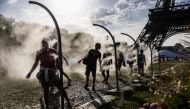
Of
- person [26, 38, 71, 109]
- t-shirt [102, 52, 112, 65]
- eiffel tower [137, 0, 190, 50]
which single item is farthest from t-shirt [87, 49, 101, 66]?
eiffel tower [137, 0, 190, 50]

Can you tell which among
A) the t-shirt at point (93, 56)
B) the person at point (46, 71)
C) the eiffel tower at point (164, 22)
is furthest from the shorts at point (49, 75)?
the eiffel tower at point (164, 22)

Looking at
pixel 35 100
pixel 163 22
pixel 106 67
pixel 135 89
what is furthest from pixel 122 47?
pixel 163 22

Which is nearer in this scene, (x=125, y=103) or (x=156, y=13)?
(x=125, y=103)

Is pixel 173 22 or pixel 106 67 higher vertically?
pixel 173 22

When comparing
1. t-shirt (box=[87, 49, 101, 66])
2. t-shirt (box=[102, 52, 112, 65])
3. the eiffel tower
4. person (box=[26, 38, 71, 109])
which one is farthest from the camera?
the eiffel tower

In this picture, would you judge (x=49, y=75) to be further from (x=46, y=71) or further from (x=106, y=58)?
(x=106, y=58)

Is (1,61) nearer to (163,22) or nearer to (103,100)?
(163,22)

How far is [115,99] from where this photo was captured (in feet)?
42.0

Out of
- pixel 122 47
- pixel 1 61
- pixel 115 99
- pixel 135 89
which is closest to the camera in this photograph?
pixel 115 99

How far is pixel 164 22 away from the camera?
1858 inches

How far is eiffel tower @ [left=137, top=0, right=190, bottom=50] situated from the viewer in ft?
150

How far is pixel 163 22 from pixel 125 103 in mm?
36083

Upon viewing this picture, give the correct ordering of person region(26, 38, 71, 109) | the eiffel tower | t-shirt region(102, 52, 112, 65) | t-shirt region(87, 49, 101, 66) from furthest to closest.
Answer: the eiffel tower < t-shirt region(102, 52, 112, 65) < t-shirt region(87, 49, 101, 66) < person region(26, 38, 71, 109)

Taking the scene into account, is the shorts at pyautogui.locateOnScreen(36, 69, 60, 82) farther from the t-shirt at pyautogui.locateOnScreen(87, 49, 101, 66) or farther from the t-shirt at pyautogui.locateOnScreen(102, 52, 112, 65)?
the t-shirt at pyautogui.locateOnScreen(102, 52, 112, 65)
